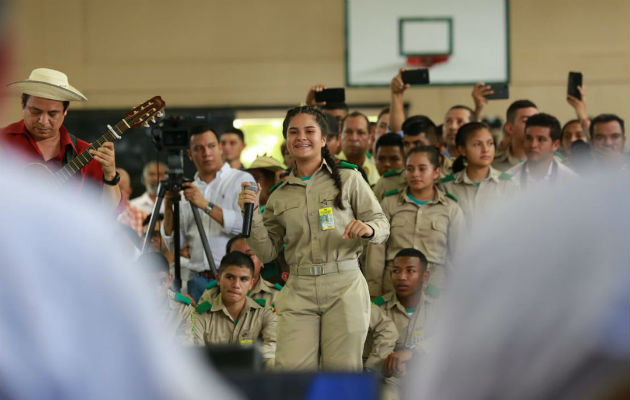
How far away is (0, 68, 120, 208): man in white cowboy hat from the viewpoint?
155 inches

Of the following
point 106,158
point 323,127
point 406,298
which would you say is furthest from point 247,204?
point 406,298

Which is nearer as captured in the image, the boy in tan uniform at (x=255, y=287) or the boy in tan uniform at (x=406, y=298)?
the boy in tan uniform at (x=406, y=298)

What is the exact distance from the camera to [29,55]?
9.68 metres

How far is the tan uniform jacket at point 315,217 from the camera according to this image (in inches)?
155

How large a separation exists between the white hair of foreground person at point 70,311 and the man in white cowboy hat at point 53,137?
3.28 m

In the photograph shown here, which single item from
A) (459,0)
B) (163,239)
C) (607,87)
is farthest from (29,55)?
(607,87)

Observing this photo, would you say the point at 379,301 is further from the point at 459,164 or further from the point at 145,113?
the point at 145,113

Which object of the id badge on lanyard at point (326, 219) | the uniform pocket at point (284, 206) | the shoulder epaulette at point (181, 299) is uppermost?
the uniform pocket at point (284, 206)

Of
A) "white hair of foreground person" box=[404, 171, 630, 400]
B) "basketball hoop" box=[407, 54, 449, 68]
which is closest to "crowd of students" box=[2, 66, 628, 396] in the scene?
"white hair of foreground person" box=[404, 171, 630, 400]

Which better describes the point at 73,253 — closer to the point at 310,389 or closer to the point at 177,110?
the point at 310,389

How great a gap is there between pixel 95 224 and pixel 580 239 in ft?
1.24

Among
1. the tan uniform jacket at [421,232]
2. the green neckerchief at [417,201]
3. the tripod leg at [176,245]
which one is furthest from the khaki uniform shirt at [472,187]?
the tripod leg at [176,245]

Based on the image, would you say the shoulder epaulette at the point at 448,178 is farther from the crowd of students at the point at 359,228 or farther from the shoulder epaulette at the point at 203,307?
the shoulder epaulette at the point at 203,307

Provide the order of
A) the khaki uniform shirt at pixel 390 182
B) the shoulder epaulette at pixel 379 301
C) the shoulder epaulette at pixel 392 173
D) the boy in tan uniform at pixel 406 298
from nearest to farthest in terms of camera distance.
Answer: the boy in tan uniform at pixel 406 298 < the shoulder epaulette at pixel 379 301 < the khaki uniform shirt at pixel 390 182 < the shoulder epaulette at pixel 392 173
